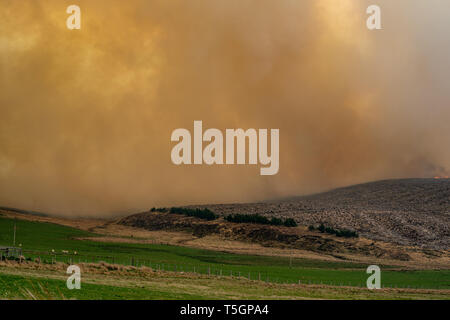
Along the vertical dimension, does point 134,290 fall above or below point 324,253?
above

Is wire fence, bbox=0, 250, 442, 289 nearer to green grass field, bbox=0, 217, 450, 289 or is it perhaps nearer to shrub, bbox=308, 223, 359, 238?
green grass field, bbox=0, 217, 450, 289

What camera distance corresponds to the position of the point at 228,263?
118m

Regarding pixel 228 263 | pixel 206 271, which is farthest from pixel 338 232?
pixel 206 271

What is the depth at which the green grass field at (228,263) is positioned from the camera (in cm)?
8771

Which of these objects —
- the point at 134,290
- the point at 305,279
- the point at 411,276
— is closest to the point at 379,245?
the point at 411,276

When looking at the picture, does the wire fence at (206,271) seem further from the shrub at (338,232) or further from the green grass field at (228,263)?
the shrub at (338,232)

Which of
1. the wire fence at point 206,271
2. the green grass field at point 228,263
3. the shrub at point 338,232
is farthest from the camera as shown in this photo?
the shrub at point 338,232

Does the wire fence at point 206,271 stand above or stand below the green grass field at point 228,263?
above

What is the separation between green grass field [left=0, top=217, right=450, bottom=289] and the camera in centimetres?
8771

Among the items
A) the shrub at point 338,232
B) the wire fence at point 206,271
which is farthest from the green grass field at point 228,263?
the shrub at point 338,232

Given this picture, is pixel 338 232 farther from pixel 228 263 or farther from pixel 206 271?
pixel 206 271
